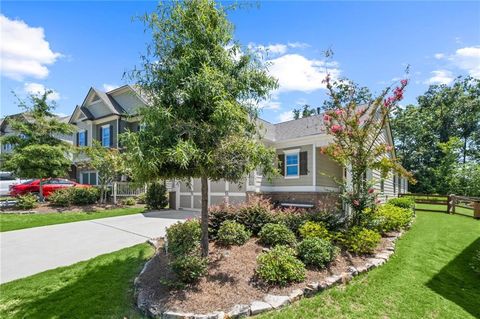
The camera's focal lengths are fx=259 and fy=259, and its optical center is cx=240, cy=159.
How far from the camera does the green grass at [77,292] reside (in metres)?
4.30

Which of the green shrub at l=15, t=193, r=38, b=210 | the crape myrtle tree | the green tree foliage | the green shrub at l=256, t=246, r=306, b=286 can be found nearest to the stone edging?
the green shrub at l=256, t=246, r=306, b=286

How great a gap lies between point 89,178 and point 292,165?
17.7 meters

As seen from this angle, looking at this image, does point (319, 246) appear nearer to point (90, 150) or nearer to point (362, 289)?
point (362, 289)

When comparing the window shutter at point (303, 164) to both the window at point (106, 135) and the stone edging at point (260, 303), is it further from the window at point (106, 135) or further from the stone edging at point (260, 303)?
the window at point (106, 135)

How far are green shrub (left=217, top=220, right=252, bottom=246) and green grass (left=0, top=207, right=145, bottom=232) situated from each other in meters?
8.16

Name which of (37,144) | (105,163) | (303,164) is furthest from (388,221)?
(37,144)

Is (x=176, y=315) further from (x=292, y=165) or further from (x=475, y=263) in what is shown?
(x=292, y=165)

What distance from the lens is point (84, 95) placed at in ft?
72.8

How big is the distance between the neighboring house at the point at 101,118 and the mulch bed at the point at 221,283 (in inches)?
616

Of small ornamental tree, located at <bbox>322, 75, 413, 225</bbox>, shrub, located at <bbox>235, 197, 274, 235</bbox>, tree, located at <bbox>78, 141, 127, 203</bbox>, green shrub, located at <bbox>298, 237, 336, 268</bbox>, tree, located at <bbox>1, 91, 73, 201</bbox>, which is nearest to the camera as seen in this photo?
green shrub, located at <bbox>298, 237, 336, 268</bbox>

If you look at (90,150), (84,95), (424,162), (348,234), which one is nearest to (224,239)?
(348,234)

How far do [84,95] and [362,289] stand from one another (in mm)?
24623

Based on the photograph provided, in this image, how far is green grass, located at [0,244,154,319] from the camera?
430 centimetres

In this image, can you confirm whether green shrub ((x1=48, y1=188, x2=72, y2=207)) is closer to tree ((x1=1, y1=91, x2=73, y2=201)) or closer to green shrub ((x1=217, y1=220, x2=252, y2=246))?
tree ((x1=1, y1=91, x2=73, y2=201))
